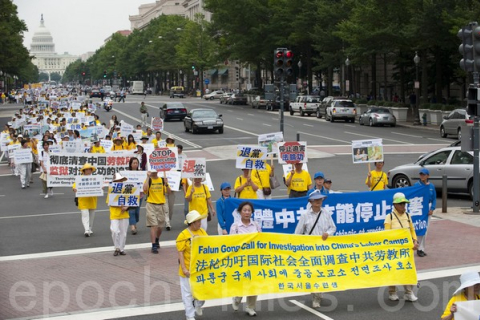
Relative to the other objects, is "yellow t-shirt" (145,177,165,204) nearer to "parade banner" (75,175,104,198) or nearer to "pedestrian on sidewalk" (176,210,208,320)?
"parade banner" (75,175,104,198)

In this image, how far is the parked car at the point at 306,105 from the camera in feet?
207

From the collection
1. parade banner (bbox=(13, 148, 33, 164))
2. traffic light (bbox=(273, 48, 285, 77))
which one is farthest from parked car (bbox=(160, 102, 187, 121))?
traffic light (bbox=(273, 48, 285, 77))

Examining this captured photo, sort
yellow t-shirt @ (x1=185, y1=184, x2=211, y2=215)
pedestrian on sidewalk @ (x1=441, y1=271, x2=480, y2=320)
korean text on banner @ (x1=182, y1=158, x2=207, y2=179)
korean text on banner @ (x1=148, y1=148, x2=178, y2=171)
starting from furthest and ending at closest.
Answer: korean text on banner @ (x1=148, y1=148, x2=178, y2=171) < korean text on banner @ (x1=182, y1=158, x2=207, y2=179) < yellow t-shirt @ (x1=185, y1=184, x2=211, y2=215) < pedestrian on sidewalk @ (x1=441, y1=271, x2=480, y2=320)

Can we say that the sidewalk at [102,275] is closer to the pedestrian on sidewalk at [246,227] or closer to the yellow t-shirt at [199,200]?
the yellow t-shirt at [199,200]

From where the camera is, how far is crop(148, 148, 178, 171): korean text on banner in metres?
15.4

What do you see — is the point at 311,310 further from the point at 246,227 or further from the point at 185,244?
the point at 185,244

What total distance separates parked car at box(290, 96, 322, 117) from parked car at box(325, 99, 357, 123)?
6.62 metres

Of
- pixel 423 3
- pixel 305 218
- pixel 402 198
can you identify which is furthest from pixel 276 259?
pixel 423 3

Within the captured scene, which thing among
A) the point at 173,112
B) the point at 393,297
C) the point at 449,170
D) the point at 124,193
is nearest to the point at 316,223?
the point at 393,297

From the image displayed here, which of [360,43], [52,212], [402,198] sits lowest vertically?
[52,212]

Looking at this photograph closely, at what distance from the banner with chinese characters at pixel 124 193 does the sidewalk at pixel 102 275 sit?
96 cm

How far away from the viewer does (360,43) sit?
54.8 meters

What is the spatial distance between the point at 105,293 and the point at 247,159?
4.99 m

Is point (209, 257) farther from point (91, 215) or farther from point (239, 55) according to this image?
point (239, 55)
